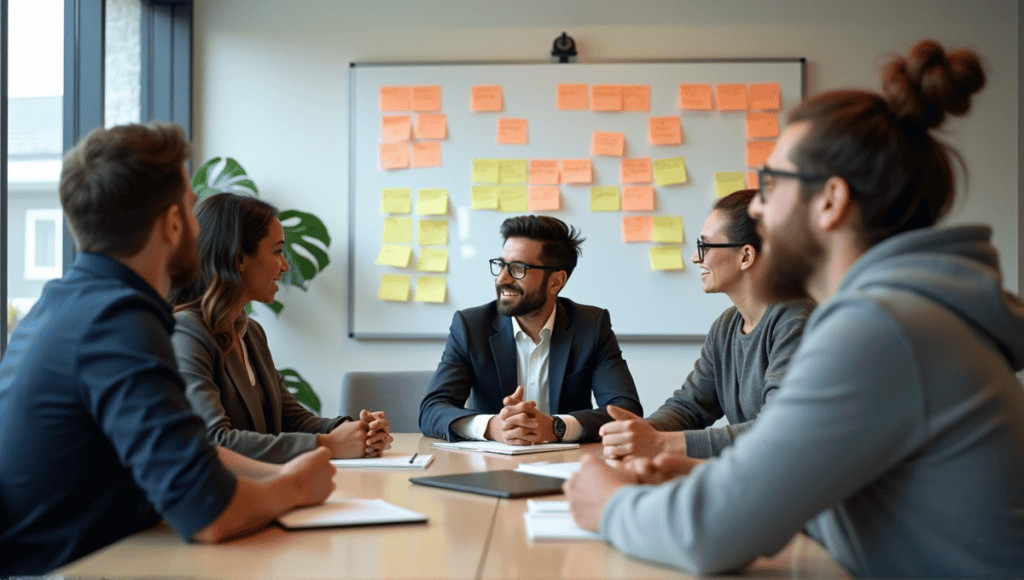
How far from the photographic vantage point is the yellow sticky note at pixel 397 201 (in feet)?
12.8

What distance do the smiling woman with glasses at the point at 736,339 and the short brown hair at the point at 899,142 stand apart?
1067 mm

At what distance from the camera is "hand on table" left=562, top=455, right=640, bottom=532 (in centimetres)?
117

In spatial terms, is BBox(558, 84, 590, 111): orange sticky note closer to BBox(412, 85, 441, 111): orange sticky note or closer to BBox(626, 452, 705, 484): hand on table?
BBox(412, 85, 441, 111): orange sticky note

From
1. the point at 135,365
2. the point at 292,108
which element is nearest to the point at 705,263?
the point at 135,365

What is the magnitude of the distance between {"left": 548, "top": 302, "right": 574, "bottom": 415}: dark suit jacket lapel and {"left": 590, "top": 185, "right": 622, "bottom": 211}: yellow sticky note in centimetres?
113

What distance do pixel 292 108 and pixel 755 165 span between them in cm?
216

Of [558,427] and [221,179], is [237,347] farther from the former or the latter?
[221,179]

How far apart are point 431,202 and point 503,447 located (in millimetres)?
1900

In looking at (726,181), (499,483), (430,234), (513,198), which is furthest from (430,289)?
(499,483)

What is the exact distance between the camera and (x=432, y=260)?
12.7 feet

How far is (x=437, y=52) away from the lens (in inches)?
155

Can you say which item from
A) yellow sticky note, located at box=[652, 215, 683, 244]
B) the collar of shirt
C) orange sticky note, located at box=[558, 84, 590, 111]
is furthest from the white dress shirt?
orange sticky note, located at box=[558, 84, 590, 111]

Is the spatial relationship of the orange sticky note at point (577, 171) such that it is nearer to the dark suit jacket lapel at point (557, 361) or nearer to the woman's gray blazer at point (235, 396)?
the dark suit jacket lapel at point (557, 361)

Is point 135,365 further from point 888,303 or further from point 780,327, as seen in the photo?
point 780,327
